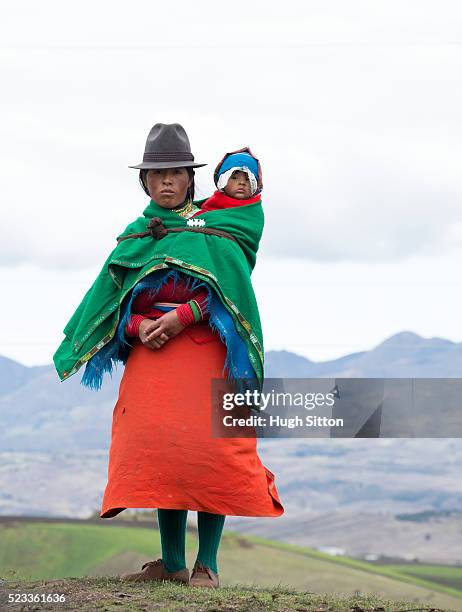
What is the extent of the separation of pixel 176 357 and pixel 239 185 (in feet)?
3.84

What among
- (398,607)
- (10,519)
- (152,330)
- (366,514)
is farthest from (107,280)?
(366,514)

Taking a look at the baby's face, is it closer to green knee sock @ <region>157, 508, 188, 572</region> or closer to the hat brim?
the hat brim

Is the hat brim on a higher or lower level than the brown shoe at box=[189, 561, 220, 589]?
higher

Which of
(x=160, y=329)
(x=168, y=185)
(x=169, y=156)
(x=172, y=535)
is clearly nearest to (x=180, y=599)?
(x=172, y=535)

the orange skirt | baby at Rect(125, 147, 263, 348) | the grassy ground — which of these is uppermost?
baby at Rect(125, 147, 263, 348)

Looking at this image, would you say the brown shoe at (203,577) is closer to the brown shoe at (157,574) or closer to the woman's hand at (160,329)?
the brown shoe at (157,574)

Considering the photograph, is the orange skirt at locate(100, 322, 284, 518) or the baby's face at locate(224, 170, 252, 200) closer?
the orange skirt at locate(100, 322, 284, 518)

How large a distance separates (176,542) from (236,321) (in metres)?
1.45

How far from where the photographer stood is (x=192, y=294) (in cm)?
710

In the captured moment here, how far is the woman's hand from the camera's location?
698cm

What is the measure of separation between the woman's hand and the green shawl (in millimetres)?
251

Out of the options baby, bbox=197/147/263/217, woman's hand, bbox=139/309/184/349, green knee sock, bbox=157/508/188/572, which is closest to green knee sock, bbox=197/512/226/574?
green knee sock, bbox=157/508/188/572

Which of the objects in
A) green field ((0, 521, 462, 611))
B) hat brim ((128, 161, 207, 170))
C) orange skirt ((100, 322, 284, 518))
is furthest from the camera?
green field ((0, 521, 462, 611))

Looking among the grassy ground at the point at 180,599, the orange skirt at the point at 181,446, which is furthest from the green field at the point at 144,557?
the orange skirt at the point at 181,446
